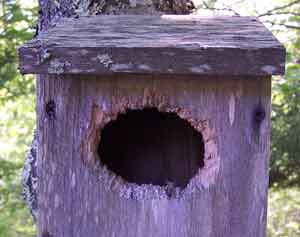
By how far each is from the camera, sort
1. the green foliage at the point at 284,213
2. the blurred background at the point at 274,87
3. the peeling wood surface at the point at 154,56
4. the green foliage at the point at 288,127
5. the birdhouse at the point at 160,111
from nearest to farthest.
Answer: the peeling wood surface at the point at 154,56 → the birdhouse at the point at 160,111 → the blurred background at the point at 274,87 → the green foliage at the point at 288,127 → the green foliage at the point at 284,213

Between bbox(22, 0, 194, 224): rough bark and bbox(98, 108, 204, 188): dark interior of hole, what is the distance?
337mm

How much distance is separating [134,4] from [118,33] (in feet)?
2.15

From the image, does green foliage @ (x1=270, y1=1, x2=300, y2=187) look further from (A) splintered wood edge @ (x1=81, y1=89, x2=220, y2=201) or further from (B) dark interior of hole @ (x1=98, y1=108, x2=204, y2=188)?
(A) splintered wood edge @ (x1=81, y1=89, x2=220, y2=201)

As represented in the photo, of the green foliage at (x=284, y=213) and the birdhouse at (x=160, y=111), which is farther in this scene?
the green foliage at (x=284, y=213)

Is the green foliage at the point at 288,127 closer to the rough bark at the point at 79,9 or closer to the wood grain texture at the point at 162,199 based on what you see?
the rough bark at the point at 79,9

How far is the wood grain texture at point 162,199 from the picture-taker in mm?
1584

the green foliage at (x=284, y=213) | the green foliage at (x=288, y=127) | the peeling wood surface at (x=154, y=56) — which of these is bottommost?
the green foliage at (x=284, y=213)

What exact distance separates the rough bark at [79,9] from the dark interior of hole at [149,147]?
13.3 inches

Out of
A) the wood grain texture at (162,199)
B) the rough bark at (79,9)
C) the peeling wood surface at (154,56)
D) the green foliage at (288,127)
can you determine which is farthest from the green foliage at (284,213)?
the peeling wood surface at (154,56)

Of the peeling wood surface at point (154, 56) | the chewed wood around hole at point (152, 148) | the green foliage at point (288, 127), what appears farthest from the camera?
the green foliage at point (288, 127)

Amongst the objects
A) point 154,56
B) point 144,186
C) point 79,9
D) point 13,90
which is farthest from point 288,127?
point 154,56

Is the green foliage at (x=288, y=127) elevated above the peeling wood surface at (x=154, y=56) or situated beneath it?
situated beneath

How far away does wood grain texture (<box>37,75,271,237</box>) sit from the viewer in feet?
5.20

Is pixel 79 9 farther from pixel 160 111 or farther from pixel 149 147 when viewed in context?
pixel 160 111
